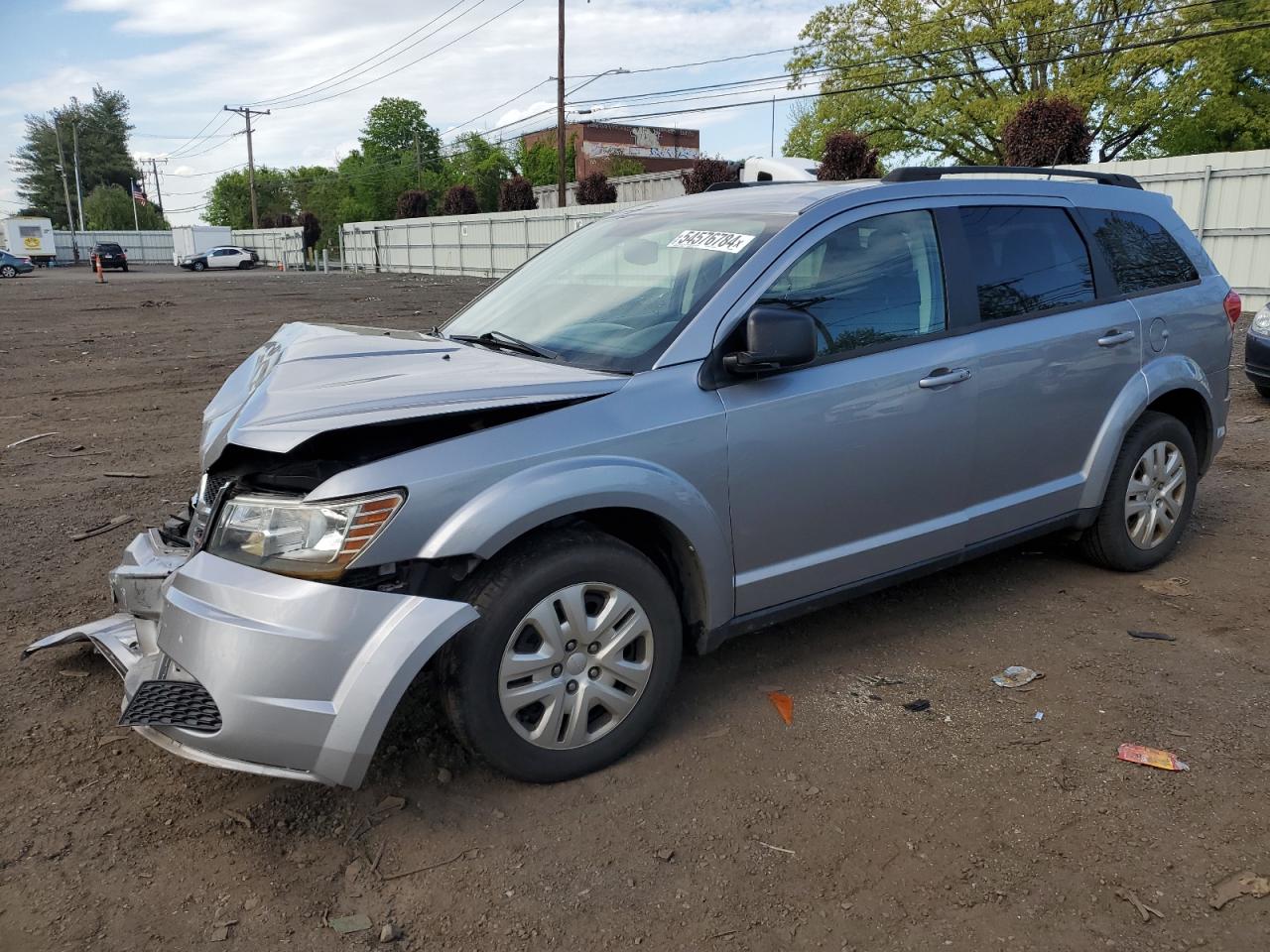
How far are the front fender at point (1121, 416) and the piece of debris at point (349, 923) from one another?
3441 mm

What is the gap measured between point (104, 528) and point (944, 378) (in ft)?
15.0

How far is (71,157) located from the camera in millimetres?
100250

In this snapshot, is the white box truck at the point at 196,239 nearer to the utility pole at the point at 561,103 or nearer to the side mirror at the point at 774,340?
the utility pole at the point at 561,103

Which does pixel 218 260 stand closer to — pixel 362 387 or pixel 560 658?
pixel 362 387

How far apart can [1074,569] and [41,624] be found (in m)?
4.76

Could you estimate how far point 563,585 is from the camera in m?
2.83

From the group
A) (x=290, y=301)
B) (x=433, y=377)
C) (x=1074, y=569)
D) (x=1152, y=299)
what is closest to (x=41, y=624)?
(x=433, y=377)

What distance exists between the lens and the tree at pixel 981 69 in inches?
1358

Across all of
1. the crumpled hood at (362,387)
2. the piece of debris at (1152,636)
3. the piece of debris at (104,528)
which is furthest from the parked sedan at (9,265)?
the piece of debris at (1152,636)

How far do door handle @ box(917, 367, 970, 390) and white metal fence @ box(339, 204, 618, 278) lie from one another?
91.4 feet

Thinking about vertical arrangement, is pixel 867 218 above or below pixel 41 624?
above

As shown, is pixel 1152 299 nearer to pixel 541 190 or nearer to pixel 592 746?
pixel 592 746

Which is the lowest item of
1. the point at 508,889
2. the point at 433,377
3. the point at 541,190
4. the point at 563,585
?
the point at 508,889

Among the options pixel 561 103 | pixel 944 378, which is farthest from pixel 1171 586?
pixel 561 103
